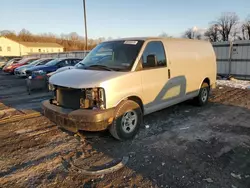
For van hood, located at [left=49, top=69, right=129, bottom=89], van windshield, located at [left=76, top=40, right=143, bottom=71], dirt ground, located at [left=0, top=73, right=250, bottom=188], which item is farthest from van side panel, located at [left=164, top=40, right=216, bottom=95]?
van hood, located at [left=49, top=69, right=129, bottom=89]

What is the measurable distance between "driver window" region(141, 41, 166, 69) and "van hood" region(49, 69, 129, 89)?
0.73m

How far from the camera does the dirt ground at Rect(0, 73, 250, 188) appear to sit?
2971 millimetres

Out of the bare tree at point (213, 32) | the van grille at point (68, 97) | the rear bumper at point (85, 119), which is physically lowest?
the rear bumper at point (85, 119)

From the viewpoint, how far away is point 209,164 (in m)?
3.35

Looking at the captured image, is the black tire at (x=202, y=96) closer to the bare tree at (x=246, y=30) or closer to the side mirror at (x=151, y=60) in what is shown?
the side mirror at (x=151, y=60)

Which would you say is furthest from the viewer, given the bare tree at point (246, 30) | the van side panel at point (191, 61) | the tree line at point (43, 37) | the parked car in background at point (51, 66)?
the tree line at point (43, 37)

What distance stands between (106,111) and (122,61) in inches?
50.3

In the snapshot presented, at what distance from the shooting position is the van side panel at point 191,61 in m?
5.28

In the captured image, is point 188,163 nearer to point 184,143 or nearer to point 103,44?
point 184,143

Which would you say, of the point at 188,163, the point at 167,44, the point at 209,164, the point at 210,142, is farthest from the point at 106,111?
the point at 167,44

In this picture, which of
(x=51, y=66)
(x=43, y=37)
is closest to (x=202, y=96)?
(x=51, y=66)

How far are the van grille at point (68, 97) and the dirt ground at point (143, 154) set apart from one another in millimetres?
806

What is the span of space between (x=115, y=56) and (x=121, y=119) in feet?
4.85

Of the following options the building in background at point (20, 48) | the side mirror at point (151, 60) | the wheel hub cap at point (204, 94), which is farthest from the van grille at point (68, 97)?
the building in background at point (20, 48)
